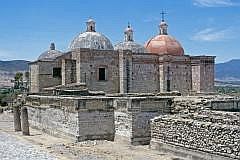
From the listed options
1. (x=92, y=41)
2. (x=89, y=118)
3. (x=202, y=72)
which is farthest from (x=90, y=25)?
(x=89, y=118)

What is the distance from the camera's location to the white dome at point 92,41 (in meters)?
31.4

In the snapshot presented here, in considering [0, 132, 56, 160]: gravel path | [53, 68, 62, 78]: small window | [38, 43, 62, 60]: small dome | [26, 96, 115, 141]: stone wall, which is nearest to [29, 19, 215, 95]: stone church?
[53, 68, 62, 78]: small window

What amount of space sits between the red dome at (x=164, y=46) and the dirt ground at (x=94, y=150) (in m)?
14.2

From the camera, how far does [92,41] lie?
3156 cm

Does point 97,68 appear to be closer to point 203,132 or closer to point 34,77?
point 34,77

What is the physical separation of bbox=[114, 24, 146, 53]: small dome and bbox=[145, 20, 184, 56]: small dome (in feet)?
2.67

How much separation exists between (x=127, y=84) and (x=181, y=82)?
420cm

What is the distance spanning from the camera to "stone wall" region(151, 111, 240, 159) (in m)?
12.6

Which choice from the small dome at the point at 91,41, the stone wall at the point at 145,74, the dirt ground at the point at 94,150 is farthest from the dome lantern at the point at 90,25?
the dirt ground at the point at 94,150

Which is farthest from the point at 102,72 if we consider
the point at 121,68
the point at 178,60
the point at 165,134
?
the point at 165,134

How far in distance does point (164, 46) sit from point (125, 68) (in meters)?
4.72

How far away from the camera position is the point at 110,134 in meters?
18.2

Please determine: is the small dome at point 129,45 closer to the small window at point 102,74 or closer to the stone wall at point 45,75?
the small window at point 102,74

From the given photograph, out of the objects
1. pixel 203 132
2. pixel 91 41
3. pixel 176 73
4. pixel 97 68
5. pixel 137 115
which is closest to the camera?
pixel 203 132
